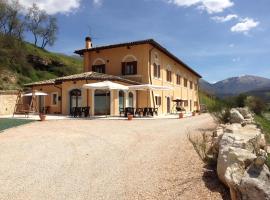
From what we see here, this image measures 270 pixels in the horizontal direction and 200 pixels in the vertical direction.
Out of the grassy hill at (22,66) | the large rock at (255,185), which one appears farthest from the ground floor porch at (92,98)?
the large rock at (255,185)

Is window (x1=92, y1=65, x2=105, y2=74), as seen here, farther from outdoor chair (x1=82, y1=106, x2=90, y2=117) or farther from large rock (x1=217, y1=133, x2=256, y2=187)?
large rock (x1=217, y1=133, x2=256, y2=187)

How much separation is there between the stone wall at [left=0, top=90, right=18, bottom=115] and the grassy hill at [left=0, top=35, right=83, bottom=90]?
23.1 ft

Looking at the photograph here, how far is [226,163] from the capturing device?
461cm

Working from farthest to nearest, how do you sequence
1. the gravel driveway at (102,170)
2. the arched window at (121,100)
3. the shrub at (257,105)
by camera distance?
1. the arched window at (121,100)
2. the shrub at (257,105)
3. the gravel driveway at (102,170)

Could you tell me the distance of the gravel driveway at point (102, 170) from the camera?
4.74 meters

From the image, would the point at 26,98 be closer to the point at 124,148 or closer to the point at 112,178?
the point at 124,148

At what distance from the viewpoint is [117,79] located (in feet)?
76.4

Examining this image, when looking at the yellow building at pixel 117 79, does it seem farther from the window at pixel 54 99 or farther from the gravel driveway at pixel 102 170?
the gravel driveway at pixel 102 170

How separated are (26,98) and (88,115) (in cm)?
1113

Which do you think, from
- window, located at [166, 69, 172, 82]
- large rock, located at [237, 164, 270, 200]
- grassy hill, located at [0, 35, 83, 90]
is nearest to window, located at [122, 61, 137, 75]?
window, located at [166, 69, 172, 82]

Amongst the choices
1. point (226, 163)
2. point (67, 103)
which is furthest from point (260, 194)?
point (67, 103)

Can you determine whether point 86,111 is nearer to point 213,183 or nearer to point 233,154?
point 213,183

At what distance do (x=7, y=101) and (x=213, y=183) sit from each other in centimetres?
2656

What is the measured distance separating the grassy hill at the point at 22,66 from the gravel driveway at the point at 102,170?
2969cm
